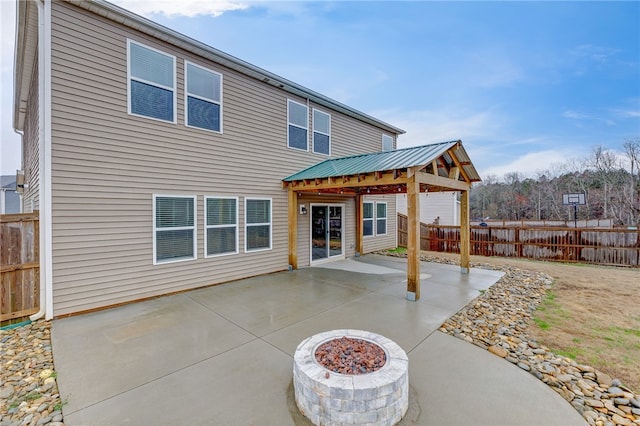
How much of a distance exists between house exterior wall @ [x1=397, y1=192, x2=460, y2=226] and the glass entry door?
30.3 feet

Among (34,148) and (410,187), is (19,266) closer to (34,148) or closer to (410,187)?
(34,148)

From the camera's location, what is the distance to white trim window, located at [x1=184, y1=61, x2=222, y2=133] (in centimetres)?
605

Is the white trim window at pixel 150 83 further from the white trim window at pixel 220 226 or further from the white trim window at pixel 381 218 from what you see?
the white trim window at pixel 381 218

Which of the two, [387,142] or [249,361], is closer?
[249,361]

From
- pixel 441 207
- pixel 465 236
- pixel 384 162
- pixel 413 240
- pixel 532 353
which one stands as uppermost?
pixel 384 162

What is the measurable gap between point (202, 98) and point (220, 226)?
3043 millimetres

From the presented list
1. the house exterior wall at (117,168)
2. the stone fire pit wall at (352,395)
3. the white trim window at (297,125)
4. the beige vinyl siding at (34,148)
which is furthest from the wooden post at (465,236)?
the beige vinyl siding at (34,148)

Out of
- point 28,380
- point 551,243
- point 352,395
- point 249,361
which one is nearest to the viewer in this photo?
point 352,395

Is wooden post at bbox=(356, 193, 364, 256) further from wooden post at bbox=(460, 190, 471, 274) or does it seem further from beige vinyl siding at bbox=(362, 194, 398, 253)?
wooden post at bbox=(460, 190, 471, 274)

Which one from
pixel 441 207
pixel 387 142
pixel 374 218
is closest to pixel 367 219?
pixel 374 218

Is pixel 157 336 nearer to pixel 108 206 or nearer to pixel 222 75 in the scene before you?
pixel 108 206

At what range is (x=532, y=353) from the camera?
11.3 feet

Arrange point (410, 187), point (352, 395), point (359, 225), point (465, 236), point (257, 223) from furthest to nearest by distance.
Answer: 1. point (359, 225)
2. point (465, 236)
3. point (257, 223)
4. point (410, 187)
5. point (352, 395)

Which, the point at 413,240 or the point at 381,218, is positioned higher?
the point at 381,218
